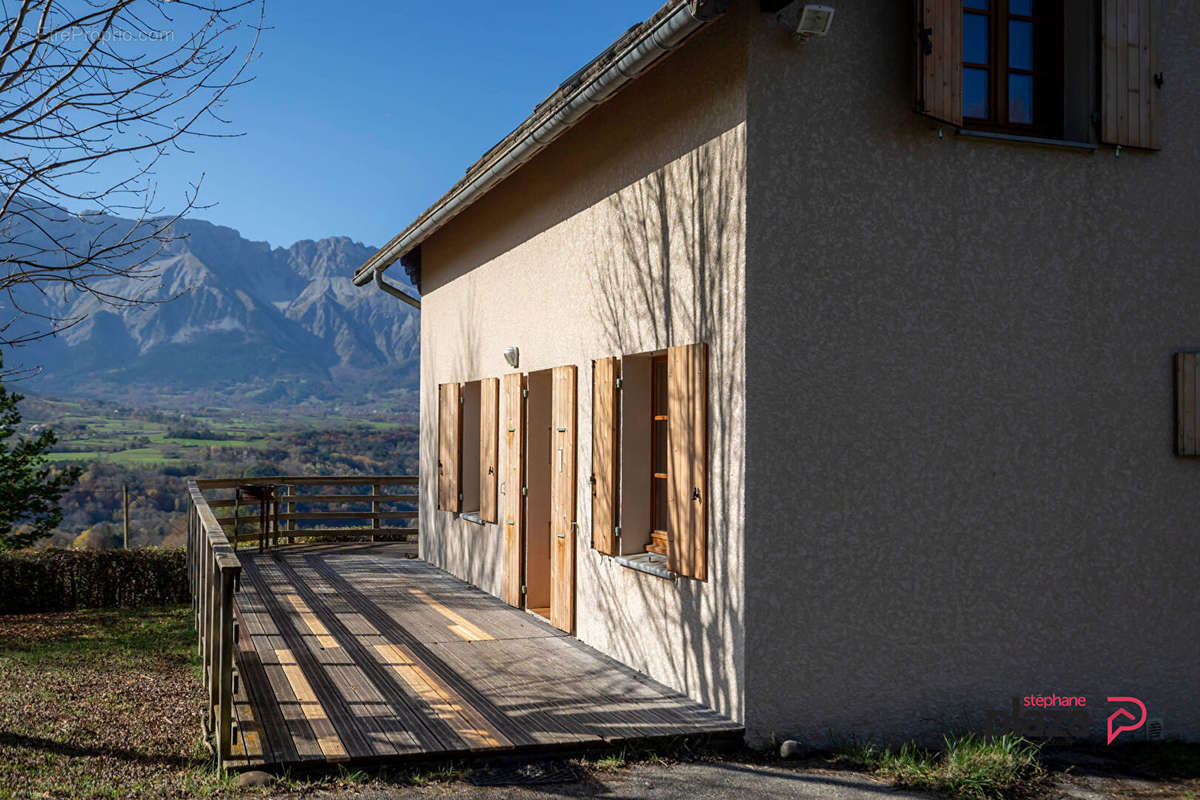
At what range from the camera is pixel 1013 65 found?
6.24 meters

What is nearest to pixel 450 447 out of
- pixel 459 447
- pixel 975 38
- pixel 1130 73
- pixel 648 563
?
pixel 459 447

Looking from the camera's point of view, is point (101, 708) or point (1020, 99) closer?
point (1020, 99)

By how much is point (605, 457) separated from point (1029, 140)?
3.24 m

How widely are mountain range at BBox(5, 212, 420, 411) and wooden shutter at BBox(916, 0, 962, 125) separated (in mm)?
91836

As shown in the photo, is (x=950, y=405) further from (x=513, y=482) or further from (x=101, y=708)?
(x=101, y=708)

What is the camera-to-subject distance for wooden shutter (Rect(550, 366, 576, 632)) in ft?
26.1

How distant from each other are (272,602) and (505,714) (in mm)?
4457

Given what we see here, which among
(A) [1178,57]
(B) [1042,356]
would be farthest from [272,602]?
(A) [1178,57]

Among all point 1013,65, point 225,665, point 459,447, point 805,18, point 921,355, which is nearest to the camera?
point 225,665

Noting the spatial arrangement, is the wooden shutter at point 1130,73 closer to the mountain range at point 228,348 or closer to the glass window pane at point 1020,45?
the glass window pane at point 1020,45

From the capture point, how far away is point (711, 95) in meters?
Result: 6.01

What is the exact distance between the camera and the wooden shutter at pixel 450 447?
1108cm

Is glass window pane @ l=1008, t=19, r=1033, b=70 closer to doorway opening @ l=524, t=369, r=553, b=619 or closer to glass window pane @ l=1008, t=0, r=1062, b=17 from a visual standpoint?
glass window pane @ l=1008, t=0, r=1062, b=17

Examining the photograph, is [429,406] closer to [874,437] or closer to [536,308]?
[536,308]
